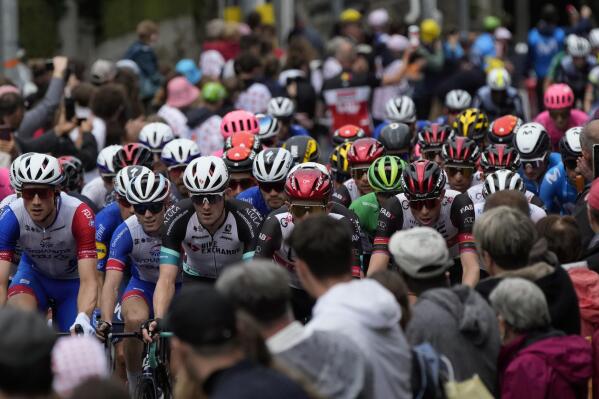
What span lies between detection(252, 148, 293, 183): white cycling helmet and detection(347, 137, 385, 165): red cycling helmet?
3.58ft

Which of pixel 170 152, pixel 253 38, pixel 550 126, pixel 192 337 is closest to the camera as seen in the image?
pixel 192 337

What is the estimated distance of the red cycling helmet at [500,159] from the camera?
12.6 meters

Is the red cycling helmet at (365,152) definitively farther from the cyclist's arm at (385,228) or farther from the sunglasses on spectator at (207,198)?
the sunglasses on spectator at (207,198)

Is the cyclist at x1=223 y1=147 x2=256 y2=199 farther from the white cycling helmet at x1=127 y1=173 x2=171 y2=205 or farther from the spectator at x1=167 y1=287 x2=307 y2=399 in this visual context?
the spectator at x1=167 y1=287 x2=307 y2=399

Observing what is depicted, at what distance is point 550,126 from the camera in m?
15.7

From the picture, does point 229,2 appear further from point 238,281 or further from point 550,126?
point 238,281

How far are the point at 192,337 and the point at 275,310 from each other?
0.59m

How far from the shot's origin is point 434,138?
46.2 feet

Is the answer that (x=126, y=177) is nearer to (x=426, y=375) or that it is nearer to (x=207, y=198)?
(x=207, y=198)

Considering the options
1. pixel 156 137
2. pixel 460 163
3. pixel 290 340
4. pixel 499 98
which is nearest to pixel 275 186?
pixel 460 163

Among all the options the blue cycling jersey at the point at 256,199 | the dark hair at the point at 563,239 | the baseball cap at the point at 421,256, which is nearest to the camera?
the baseball cap at the point at 421,256

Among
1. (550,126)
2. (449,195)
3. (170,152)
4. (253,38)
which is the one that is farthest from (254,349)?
(253,38)

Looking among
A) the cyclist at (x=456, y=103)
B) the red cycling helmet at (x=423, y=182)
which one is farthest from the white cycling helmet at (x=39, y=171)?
the cyclist at (x=456, y=103)

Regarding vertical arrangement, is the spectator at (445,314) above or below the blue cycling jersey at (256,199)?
below
